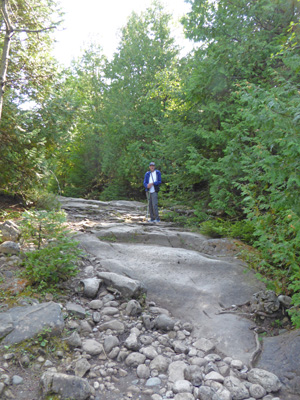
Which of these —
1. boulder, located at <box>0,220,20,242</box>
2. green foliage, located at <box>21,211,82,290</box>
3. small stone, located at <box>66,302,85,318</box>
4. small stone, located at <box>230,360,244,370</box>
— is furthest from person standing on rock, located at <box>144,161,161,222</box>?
small stone, located at <box>230,360,244,370</box>

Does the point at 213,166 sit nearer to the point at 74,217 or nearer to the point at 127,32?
the point at 74,217

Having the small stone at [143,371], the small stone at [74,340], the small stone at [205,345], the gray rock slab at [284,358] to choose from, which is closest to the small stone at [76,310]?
the small stone at [74,340]

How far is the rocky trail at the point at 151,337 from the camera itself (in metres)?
3.43

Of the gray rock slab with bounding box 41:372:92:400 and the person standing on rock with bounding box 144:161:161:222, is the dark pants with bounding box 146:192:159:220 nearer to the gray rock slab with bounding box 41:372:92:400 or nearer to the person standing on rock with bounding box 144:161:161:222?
the person standing on rock with bounding box 144:161:161:222

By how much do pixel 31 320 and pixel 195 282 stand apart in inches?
124

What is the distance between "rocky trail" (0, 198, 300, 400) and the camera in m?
3.43

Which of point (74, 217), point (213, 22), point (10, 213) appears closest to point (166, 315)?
point (10, 213)

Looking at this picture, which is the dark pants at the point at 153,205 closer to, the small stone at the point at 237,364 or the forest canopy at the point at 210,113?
the forest canopy at the point at 210,113

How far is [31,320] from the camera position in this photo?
4.00 meters

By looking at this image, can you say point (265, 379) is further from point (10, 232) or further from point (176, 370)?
point (10, 232)

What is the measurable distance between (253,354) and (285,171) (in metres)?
2.41

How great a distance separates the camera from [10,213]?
8.62m

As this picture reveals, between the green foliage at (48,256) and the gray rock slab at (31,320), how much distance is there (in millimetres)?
760

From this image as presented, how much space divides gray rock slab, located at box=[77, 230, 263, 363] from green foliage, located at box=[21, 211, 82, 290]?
3.57ft
